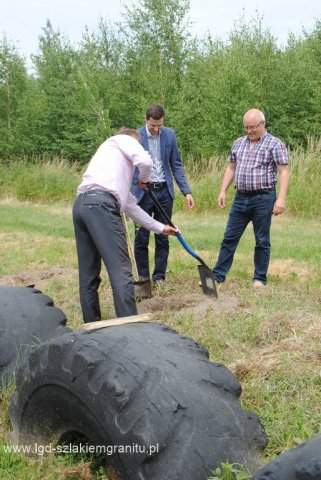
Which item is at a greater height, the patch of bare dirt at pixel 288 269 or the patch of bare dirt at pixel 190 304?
the patch of bare dirt at pixel 190 304

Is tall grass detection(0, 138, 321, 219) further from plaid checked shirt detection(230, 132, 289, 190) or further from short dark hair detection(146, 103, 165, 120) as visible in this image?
short dark hair detection(146, 103, 165, 120)

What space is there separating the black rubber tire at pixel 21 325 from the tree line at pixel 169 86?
19.5 metres

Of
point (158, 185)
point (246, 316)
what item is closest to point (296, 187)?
point (158, 185)

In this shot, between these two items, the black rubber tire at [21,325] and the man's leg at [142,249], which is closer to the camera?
the black rubber tire at [21,325]

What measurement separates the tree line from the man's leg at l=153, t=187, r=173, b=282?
16.3m

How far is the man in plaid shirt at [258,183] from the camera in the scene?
21.0 feet

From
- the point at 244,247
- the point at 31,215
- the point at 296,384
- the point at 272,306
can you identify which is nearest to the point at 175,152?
the point at 272,306

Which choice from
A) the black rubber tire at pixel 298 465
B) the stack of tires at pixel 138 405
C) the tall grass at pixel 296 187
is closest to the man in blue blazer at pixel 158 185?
the stack of tires at pixel 138 405

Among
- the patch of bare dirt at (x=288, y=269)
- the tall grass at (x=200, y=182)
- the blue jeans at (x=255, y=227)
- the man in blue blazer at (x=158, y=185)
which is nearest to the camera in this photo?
the blue jeans at (x=255, y=227)

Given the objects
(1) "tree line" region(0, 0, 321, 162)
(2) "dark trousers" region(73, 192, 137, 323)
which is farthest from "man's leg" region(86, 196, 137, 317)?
(1) "tree line" region(0, 0, 321, 162)

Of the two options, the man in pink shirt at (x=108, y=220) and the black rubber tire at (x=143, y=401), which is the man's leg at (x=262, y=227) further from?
the black rubber tire at (x=143, y=401)

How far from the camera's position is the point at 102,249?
4.43 m

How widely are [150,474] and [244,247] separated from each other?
749 cm

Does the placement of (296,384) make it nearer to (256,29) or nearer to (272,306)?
(272,306)
